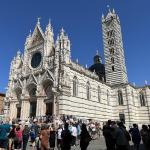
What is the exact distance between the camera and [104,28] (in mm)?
43625

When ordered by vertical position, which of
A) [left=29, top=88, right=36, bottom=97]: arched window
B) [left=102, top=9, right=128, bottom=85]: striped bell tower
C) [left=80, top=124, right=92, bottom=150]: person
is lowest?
[left=80, top=124, right=92, bottom=150]: person

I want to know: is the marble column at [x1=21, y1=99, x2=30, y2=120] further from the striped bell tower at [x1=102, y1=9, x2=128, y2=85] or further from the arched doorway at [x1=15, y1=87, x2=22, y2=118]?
the striped bell tower at [x1=102, y1=9, x2=128, y2=85]

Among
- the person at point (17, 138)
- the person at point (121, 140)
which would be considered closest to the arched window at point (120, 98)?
the person at point (17, 138)

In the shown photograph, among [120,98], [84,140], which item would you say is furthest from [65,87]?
[84,140]

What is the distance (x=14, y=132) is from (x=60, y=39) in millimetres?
20805

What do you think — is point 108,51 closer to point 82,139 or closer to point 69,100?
point 69,100

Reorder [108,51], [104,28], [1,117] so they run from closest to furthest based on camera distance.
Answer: [1,117] → [108,51] → [104,28]

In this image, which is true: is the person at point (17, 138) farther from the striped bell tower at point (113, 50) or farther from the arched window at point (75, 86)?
the striped bell tower at point (113, 50)

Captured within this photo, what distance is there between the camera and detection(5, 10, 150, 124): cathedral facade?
27062 mm

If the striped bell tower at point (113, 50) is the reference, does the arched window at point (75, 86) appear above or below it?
below

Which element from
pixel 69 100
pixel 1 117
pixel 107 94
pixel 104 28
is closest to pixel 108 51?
pixel 104 28

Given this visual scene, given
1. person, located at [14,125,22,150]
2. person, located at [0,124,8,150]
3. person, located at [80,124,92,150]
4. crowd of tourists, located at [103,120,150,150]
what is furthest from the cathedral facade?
person, located at [80,124,92,150]

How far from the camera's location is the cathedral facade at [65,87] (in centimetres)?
2706

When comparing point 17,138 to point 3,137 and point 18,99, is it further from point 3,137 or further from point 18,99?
point 18,99
